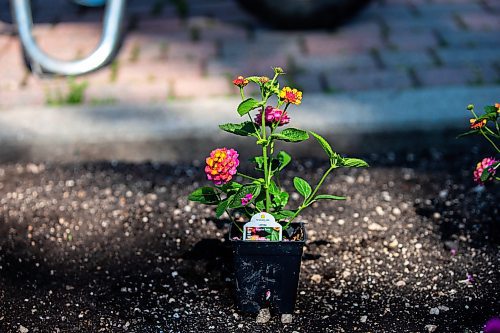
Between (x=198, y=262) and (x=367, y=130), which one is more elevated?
(x=367, y=130)

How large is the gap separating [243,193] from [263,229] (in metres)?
0.09

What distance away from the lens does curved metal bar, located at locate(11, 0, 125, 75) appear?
2955mm

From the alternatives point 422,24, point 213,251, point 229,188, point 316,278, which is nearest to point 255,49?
point 422,24

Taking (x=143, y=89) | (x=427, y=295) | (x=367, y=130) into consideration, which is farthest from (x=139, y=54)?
(x=427, y=295)

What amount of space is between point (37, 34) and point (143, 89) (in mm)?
785

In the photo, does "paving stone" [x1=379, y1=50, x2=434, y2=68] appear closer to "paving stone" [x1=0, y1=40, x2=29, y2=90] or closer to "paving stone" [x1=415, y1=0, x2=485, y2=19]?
"paving stone" [x1=415, y1=0, x2=485, y2=19]

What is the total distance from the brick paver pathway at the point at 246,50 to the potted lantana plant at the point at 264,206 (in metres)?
1.09

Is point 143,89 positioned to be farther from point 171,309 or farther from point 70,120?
point 171,309

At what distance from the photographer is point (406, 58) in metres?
3.09

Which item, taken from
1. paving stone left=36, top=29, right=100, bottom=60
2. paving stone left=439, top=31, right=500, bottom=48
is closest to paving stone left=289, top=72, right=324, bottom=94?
paving stone left=439, top=31, right=500, bottom=48

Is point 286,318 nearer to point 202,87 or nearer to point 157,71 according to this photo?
point 202,87

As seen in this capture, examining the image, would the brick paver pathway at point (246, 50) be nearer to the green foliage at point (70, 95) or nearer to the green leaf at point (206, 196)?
the green foliage at point (70, 95)

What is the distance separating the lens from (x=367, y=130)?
8.68 ft

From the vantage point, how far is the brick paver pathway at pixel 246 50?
291 cm
